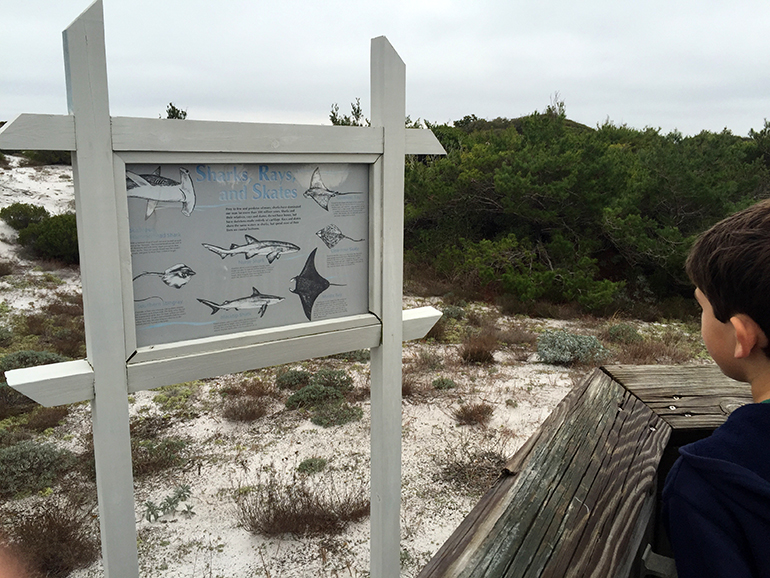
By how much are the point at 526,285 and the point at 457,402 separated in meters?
3.92

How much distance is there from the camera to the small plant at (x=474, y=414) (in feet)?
15.7

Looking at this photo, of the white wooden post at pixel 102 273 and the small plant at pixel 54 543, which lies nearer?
the white wooden post at pixel 102 273

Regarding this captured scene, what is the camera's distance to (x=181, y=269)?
6.69 feet

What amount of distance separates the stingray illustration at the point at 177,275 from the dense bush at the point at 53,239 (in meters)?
10.6

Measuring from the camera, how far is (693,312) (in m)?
9.15

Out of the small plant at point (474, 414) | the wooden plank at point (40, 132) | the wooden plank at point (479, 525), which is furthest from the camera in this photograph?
the small plant at point (474, 414)

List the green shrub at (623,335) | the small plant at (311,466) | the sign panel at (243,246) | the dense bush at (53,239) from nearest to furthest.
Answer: the sign panel at (243,246), the small plant at (311,466), the green shrub at (623,335), the dense bush at (53,239)

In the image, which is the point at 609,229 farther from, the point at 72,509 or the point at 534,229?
the point at 72,509

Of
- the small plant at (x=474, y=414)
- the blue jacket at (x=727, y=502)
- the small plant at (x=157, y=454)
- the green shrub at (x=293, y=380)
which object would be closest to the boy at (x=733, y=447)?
the blue jacket at (x=727, y=502)

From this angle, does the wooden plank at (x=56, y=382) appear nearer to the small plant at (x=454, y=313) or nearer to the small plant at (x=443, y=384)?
the small plant at (x=443, y=384)

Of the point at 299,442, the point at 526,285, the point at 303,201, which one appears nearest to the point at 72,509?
the point at 299,442

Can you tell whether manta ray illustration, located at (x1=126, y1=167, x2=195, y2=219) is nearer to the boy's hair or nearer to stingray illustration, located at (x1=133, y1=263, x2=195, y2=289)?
stingray illustration, located at (x1=133, y1=263, x2=195, y2=289)

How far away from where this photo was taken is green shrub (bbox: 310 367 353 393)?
5.61 metres

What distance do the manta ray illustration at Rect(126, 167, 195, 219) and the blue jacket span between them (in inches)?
66.5
